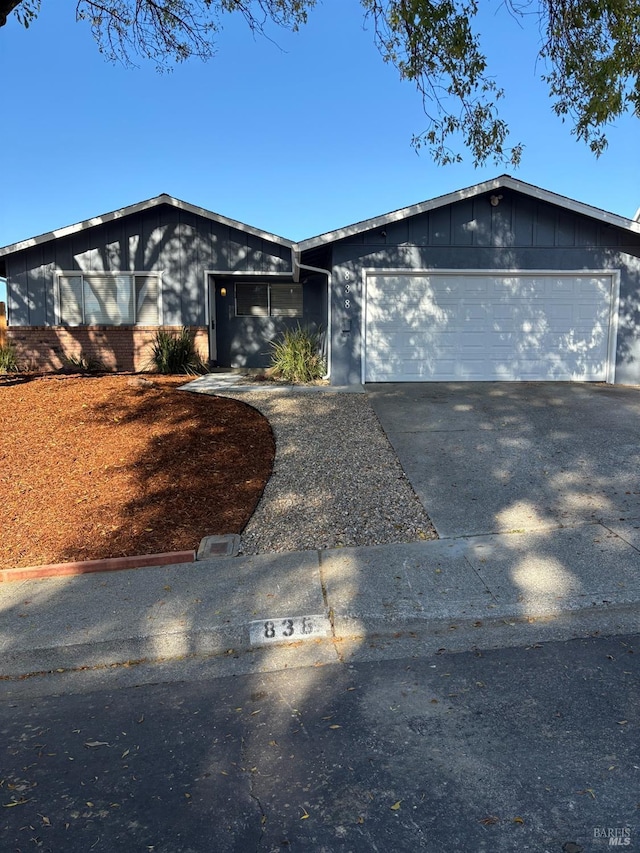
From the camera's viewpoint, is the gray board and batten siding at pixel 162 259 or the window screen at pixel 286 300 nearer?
the gray board and batten siding at pixel 162 259

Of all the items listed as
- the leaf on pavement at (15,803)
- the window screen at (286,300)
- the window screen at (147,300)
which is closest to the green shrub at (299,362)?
the window screen at (286,300)

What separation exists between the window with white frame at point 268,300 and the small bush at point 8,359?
19.6 feet

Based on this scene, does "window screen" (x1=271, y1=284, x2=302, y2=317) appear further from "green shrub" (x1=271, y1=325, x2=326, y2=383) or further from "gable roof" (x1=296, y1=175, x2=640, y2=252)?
"gable roof" (x1=296, y1=175, x2=640, y2=252)

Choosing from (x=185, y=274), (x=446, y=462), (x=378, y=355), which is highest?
(x=185, y=274)

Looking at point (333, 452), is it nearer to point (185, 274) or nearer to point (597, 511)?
point (597, 511)

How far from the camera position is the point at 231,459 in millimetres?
7719

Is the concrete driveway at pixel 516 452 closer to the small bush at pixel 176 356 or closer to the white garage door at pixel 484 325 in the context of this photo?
the white garage door at pixel 484 325

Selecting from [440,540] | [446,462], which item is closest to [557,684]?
[440,540]

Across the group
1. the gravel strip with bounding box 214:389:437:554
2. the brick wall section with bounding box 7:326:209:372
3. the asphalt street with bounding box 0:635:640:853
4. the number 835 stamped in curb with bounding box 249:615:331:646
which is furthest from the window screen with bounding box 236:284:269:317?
the asphalt street with bounding box 0:635:640:853

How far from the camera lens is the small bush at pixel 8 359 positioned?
14953 millimetres

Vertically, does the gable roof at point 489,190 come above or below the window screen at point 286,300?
above

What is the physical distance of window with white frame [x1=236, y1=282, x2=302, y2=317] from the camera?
53.9 feet

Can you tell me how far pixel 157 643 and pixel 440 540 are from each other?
2.73 m

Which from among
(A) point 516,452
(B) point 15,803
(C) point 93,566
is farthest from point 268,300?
(B) point 15,803
